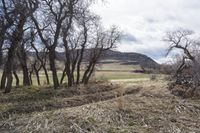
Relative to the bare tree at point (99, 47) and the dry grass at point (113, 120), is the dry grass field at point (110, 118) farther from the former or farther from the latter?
the bare tree at point (99, 47)

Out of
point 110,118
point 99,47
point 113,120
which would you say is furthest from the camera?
Answer: point 99,47

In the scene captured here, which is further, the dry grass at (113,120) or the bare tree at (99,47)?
the bare tree at (99,47)

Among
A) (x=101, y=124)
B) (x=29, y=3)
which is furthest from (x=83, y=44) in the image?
(x=101, y=124)

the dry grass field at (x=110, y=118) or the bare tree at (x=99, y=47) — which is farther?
the bare tree at (x=99, y=47)

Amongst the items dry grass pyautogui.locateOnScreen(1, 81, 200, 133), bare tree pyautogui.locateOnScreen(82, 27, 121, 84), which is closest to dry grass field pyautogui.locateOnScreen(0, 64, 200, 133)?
dry grass pyautogui.locateOnScreen(1, 81, 200, 133)

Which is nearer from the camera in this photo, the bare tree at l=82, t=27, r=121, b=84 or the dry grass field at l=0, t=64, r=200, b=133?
the dry grass field at l=0, t=64, r=200, b=133

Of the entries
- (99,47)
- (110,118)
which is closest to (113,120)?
(110,118)

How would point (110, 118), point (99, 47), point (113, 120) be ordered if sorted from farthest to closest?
point (99, 47), point (110, 118), point (113, 120)

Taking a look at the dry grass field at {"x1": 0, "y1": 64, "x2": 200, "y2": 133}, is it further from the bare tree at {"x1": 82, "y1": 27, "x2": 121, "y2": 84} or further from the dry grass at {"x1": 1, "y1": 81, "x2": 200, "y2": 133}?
the bare tree at {"x1": 82, "y1": 27, "x2": 121, "y2": 84}

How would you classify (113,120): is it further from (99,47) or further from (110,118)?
(99,47)

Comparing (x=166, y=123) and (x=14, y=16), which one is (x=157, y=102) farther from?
(x=14, y=16)

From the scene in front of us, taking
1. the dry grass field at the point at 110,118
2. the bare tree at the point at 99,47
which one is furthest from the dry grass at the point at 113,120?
the bare tree at the point at 99,47

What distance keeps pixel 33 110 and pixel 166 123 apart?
5.13 meters

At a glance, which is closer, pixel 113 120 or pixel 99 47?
pixel 113 120
